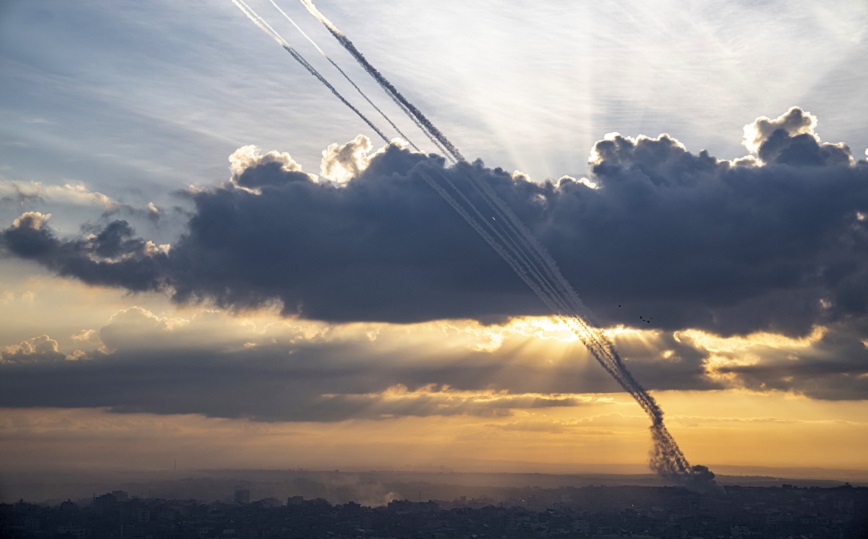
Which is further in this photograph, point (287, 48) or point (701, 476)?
point (701, 476)

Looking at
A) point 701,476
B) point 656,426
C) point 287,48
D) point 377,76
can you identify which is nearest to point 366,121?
point 377,76

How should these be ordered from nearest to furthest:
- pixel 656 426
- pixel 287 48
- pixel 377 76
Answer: pixel 287 48
pixel 377 76
pixel 656 426

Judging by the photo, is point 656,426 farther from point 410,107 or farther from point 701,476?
point 410,107

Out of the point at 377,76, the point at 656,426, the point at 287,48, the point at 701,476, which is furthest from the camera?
the point at 701,476

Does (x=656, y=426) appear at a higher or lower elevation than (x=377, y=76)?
lower

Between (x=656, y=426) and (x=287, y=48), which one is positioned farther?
(x=656, y=426)

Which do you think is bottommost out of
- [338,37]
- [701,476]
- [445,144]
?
[701,476]

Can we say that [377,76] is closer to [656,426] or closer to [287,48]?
[287,48]

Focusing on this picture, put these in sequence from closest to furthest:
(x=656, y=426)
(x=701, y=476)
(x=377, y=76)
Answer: (x=377, y=76) → (x=656, y=426) → (x=701, y=476)

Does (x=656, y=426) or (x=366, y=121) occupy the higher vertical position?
(x=366, y=121)

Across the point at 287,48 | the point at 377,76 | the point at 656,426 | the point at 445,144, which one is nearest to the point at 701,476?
the point at 656,426
